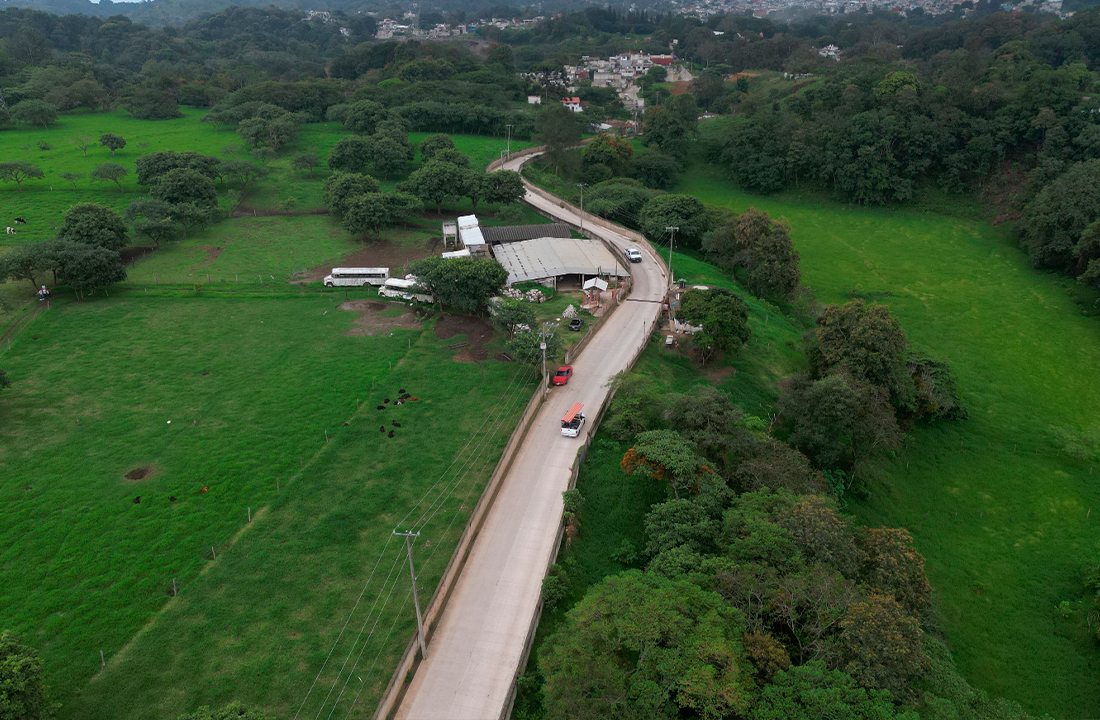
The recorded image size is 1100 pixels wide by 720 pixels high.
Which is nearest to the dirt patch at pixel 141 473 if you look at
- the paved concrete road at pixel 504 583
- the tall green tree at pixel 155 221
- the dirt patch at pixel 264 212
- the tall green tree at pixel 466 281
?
the paved concrete road at pixel 504 583

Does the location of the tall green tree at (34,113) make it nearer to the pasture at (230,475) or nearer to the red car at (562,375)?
the pasture at (230,475)

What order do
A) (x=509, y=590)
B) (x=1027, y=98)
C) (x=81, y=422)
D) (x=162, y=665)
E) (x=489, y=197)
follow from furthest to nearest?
(x=1027, y=98) → (x=489, y=197) → (x=81, y=422) → (x=509, y=590) → (x=162, y=665)

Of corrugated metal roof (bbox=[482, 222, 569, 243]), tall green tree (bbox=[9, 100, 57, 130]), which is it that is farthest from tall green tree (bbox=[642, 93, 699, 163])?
tall green tree (bbox=[9, 100, 57, 130])

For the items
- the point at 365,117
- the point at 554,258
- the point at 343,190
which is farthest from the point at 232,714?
the point at 365,117

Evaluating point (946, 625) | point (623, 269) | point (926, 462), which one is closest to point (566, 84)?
point (623, 269)

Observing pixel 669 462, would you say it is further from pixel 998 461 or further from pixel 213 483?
pixel 998 461

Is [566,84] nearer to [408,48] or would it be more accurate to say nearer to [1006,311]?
[408,48]
